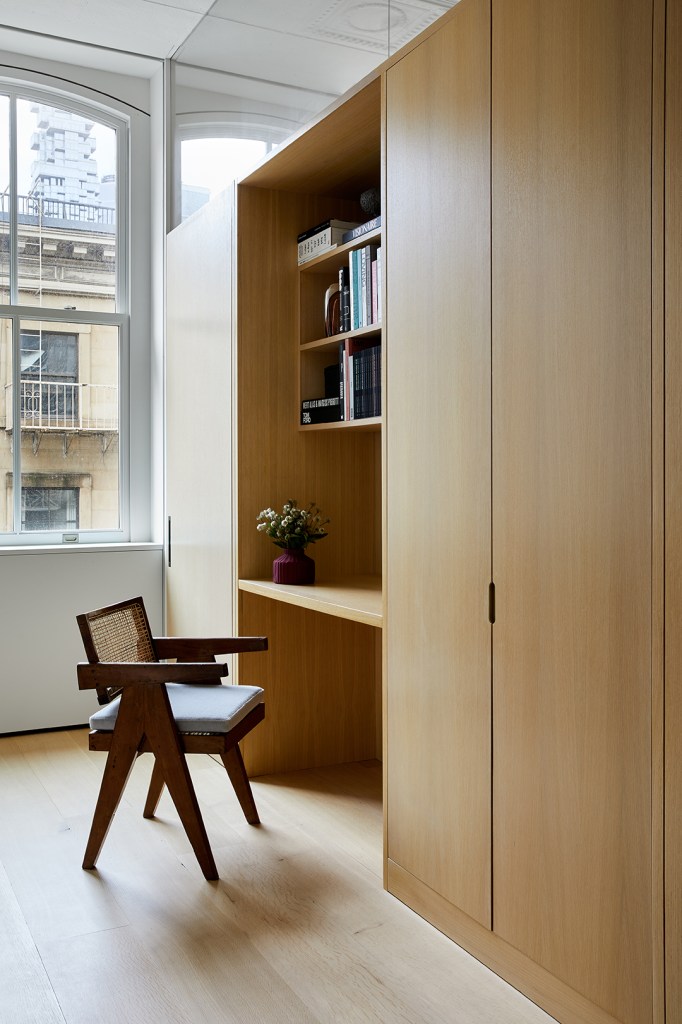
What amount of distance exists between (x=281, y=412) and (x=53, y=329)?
1.46m

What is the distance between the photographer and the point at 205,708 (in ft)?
8.81

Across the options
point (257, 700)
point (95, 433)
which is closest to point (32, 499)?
point (95, 433)

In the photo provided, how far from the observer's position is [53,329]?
428 cm

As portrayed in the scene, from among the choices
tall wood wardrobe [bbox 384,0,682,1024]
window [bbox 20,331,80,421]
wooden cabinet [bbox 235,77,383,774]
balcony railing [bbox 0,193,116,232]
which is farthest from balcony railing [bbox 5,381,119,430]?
tall wood wardrobe [bbox 384,0,682,1024]

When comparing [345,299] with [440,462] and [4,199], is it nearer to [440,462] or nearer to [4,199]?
[440,462]

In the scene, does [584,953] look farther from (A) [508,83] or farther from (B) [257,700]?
(A) [508,83]

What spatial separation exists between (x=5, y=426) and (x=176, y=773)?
2245 mm

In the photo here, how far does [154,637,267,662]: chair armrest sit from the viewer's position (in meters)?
2.98

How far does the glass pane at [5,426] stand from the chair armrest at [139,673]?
5.90ft

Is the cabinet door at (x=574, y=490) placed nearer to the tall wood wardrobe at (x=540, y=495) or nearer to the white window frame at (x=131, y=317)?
the tall wood wardrobe at (x=540, y=495)

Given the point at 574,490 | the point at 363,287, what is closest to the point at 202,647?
the point at 363,287

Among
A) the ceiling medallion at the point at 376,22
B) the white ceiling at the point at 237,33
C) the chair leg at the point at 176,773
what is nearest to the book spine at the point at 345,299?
the white ceiling at the point at 237,33

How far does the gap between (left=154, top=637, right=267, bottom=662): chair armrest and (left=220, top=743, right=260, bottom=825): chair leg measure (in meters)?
0.32

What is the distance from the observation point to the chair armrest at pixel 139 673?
2561 millimetres
